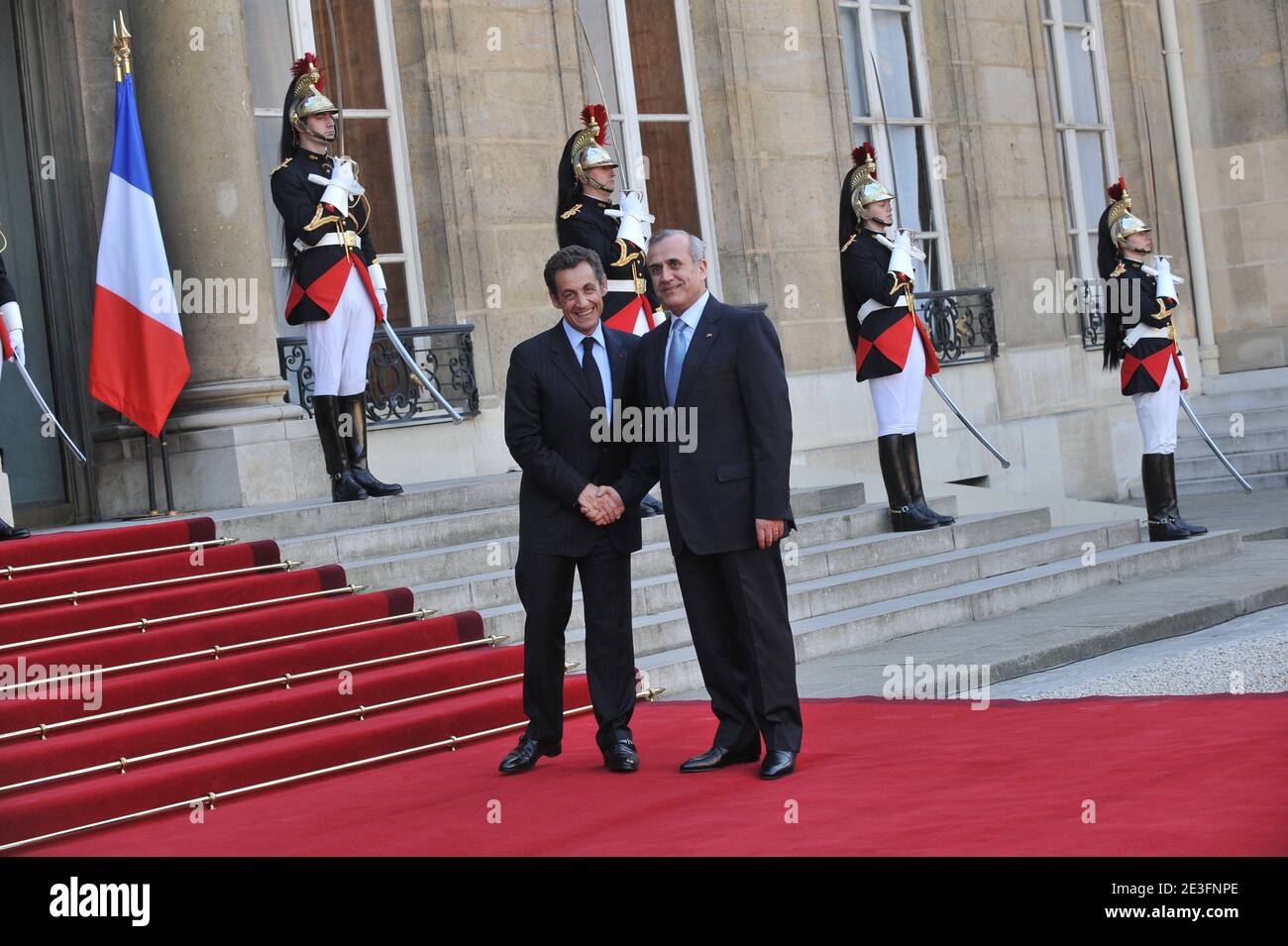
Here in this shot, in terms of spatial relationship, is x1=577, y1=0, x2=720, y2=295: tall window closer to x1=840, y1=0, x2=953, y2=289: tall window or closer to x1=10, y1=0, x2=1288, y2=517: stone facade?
x1=10, y1=0, x2=1288, y2=517: stone facade

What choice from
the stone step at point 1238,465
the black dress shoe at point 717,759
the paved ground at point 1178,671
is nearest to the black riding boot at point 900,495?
the paved ground at point 1178,671

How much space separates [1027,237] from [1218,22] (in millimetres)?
4211

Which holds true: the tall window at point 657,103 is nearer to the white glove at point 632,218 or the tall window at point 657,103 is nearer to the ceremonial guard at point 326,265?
the white glove at point 632,218

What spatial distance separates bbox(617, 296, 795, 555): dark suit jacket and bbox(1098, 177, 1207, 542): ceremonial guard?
566 centimetres

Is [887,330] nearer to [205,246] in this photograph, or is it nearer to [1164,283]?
[1164,283]

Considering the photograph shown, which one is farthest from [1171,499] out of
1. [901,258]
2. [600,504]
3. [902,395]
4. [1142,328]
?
[600,504]

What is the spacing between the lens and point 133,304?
9484 millimetres

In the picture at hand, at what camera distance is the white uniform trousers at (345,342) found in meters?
9.16

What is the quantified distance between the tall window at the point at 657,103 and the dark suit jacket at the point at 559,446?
24.9 feet

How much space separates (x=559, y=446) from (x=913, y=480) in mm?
5133

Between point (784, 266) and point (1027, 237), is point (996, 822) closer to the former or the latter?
point (784, 266)

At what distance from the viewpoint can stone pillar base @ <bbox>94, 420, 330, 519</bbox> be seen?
32.5 ft
